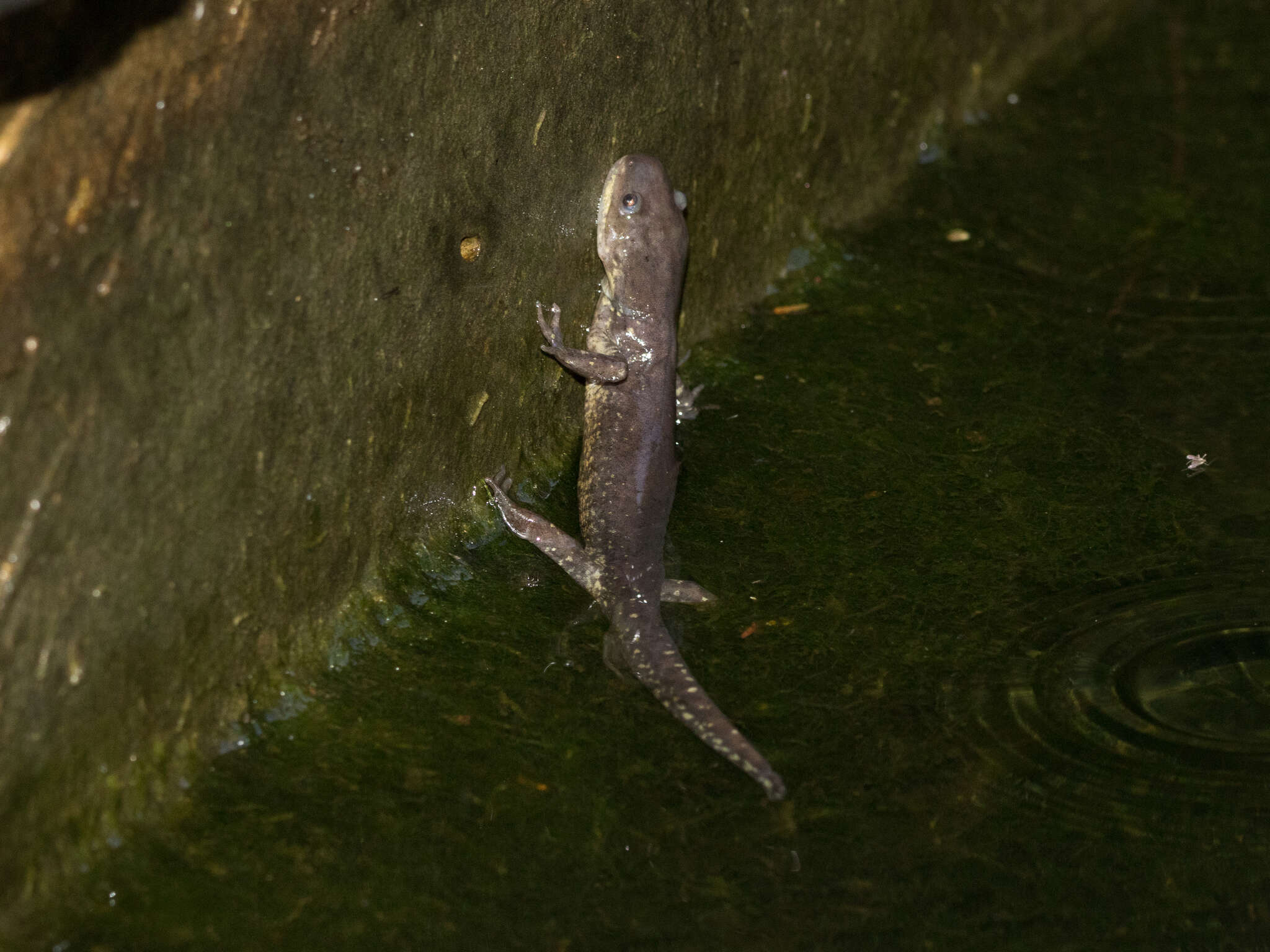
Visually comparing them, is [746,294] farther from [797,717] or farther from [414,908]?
[414,908]

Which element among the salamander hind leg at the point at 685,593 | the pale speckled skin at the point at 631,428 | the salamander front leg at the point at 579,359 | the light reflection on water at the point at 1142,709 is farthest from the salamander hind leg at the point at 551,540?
the light reflection on water at the point at 1142,709

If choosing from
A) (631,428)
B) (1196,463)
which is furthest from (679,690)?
(1196,463)

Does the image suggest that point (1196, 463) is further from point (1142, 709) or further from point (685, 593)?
point (685, 593)

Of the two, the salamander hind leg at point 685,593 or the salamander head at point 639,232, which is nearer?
the salamander hind leg at point 685,593

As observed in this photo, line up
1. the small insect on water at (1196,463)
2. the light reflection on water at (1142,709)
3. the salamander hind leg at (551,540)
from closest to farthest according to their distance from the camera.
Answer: the light reflection on water at (1142,709), the salamander hind leg at (551,540), the small insect on water at (1196,463)

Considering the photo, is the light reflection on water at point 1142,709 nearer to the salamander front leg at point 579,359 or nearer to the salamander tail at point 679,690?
the salamander tail at point 679,690

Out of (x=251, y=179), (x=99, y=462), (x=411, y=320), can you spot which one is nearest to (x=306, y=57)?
(x=251, y=179)
